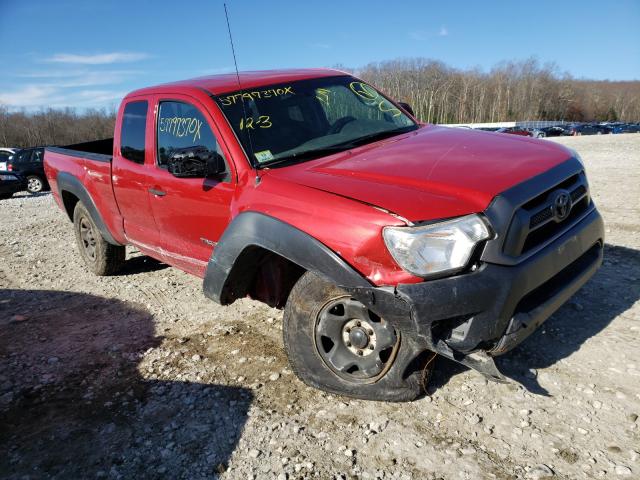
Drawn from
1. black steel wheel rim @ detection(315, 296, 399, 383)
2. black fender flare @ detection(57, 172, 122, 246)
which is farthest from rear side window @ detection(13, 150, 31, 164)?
black steel wheel rim @ detection(315, 296, 399, 383)

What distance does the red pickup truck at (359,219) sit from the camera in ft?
7.53

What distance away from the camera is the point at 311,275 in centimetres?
283

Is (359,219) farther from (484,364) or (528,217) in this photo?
(484,364)

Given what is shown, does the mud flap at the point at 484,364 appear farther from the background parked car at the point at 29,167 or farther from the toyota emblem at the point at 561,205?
the background parked car at the point at 29,167

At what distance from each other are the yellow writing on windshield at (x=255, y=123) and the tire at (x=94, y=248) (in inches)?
107

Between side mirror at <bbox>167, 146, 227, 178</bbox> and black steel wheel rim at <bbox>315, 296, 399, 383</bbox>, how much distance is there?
1.20 metres

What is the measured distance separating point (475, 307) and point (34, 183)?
19.4 metres

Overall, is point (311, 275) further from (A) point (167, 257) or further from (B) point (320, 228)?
(A) point (167, 257)

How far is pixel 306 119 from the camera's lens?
3.56 m

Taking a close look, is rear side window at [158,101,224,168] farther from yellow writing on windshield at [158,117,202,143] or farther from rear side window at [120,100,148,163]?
rear side window at [120,100,148,163]

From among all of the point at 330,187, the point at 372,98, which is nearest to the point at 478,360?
the point at 330,187

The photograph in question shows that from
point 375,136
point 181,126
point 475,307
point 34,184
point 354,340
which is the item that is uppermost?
point 181,126

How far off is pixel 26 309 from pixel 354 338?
3837 mm

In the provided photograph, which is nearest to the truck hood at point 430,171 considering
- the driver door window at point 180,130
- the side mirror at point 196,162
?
the side mirror at point 196,162
